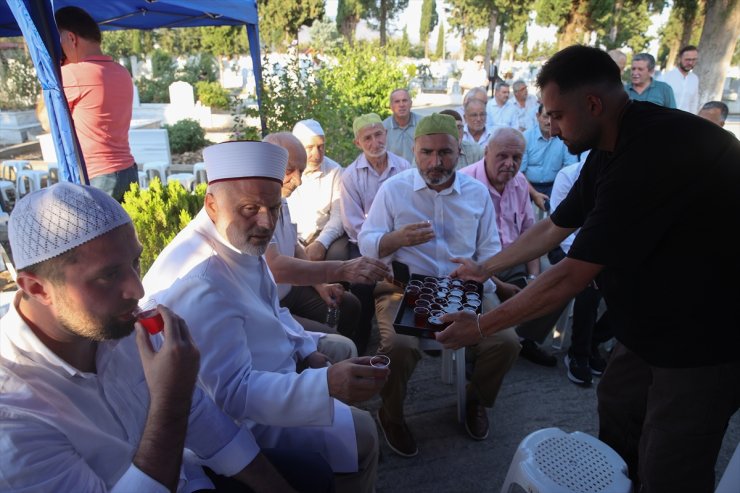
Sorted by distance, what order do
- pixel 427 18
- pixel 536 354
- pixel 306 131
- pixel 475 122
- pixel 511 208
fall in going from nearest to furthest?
1. pixel 536 354
2. pixel 511 208
3. pixel 306 131
4. pixel 475 122
5. pixel 427 18

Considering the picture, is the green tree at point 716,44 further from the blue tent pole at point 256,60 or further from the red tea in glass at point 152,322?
the red tea in glass at point 152,322

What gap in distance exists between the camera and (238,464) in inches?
67.8

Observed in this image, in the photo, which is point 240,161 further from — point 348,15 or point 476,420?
point 348,15

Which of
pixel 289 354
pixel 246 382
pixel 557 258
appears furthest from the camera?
pixel 557 258

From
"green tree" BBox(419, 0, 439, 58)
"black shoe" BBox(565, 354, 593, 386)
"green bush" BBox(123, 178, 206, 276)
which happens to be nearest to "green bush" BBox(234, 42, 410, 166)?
"green bush" BBox(123, 178, 206, 276)

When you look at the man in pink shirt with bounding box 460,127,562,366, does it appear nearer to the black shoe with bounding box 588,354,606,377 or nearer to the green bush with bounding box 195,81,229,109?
the black shoe with bounding box 588,354,606,377

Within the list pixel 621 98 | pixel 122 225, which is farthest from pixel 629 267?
pixel 122 225

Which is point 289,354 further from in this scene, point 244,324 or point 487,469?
point 487,469

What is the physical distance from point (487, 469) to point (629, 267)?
5.23 ft

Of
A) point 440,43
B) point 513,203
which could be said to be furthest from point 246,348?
point 440,43

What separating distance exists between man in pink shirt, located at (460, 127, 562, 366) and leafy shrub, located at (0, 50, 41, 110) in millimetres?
15961

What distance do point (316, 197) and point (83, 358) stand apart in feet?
10.7

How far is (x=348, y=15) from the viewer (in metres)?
36.5

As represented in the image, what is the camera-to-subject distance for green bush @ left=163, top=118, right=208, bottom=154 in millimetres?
12062
